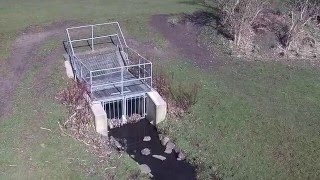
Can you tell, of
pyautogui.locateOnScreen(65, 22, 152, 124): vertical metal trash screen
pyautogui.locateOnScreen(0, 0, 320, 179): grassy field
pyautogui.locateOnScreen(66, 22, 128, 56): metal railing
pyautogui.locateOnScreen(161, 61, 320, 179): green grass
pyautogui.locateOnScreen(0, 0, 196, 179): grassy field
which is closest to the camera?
pyautogui.locateOnScreen(0, 0, 196, 179): grassy field

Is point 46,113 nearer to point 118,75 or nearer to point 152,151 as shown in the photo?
point 152,151

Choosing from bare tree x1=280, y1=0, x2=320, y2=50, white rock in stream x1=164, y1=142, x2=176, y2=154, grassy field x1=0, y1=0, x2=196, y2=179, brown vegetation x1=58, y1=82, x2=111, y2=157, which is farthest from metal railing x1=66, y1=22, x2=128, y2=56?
bare tree x1=280, y1=0, x2=320, y2=50

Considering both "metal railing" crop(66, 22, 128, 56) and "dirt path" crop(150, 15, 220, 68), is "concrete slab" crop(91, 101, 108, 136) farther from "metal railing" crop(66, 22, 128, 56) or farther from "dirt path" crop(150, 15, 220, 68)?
"dirt path" crop(150, 15, 220, 68)

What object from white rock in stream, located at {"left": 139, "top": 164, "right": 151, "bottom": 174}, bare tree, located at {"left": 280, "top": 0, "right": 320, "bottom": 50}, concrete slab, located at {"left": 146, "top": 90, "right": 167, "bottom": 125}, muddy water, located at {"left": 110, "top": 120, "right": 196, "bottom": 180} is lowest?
muddy water, located at {"left": 110, "top": 120, "right": 196, "bottom": 180}

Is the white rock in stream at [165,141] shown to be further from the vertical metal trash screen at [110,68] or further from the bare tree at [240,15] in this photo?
the bare tree at [240,15]

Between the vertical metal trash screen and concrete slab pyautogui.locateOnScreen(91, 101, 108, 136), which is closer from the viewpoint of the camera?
concrete slab pyautogui.locateOnScreen(91, 101, 108, 136)

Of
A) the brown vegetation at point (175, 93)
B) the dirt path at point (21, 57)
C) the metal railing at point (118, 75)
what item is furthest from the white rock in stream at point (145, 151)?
the dirt path at point (21, 57)

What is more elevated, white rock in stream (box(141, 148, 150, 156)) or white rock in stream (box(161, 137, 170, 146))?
white rock in stream (box(161, 137, 170, 146))
